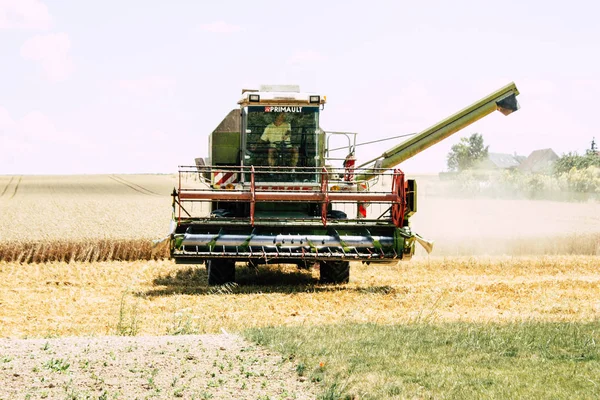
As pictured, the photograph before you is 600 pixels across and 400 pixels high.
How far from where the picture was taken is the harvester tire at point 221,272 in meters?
14.1

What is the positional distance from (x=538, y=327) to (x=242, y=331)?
141 inches

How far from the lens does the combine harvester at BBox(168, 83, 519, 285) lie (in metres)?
13.5

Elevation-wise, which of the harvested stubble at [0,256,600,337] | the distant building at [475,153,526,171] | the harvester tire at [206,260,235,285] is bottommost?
the harvested stubble at [0,256,600,337]

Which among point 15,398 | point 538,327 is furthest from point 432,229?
point 15,398

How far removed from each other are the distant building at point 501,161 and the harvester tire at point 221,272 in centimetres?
8830

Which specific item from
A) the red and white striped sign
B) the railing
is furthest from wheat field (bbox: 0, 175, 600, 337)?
the red and white striped sign

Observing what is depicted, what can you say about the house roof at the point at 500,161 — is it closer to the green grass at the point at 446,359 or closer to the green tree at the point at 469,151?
the green tree at the point at 469,151

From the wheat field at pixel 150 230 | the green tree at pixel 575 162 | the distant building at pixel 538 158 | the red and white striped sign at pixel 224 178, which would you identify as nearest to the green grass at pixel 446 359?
the wheat field at pixel 150 230

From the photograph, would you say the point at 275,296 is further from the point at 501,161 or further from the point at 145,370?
the point at 501,161

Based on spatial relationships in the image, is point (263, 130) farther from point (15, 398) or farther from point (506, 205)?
point (506, 205)

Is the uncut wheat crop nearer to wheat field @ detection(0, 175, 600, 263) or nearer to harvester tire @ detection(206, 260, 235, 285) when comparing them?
wheat field @ detection(0, 175, 600, 263)

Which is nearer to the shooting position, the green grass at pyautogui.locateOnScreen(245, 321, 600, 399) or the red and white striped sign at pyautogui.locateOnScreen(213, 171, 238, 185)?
the green grass at pyautogui.locateOnScreen(245, 321, 600, 399)

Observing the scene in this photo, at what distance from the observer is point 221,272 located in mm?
14141

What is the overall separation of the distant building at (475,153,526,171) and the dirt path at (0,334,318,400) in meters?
94.4
